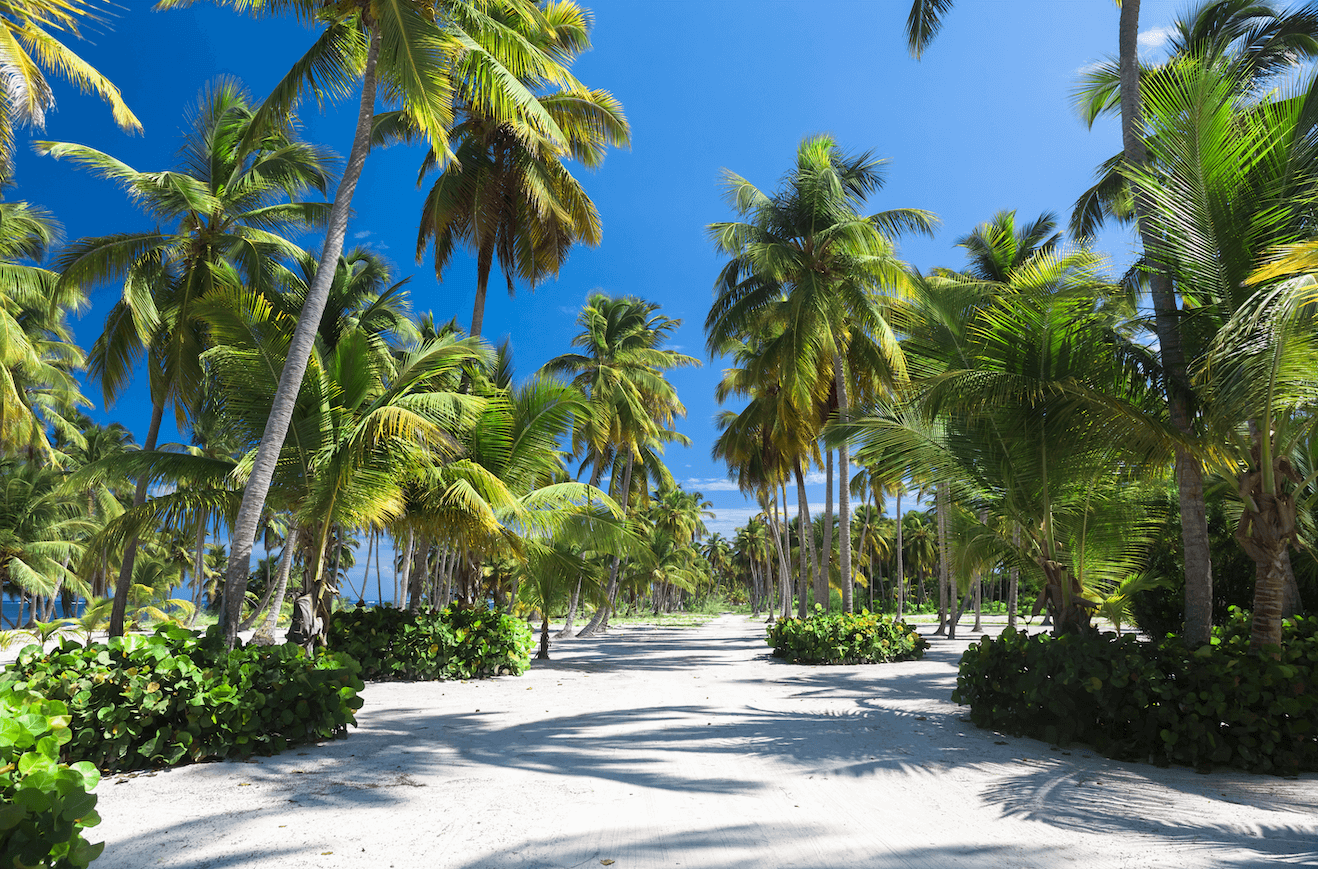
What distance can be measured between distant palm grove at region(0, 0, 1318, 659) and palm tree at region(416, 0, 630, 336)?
0.07 m

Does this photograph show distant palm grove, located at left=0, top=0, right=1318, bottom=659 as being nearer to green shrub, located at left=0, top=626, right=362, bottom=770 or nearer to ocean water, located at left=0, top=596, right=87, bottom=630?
green shrub, located at left=0, top=626, right=362, bottom=770

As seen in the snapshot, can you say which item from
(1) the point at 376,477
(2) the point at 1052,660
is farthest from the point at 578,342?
(2) the point at 1052,660

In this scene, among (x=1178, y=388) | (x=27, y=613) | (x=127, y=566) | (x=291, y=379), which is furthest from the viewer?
(x=27, y=613)

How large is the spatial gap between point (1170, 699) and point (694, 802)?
4113 millimetres

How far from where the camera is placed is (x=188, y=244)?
39.8 feet

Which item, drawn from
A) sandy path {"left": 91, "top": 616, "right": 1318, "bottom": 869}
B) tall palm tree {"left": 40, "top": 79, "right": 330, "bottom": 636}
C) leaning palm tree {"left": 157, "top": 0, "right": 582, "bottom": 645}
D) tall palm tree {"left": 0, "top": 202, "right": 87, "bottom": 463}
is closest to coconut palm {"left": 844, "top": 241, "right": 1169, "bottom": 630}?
sandy path {"left": 91, "top": 616, "right": 1318, "bottom": 869}

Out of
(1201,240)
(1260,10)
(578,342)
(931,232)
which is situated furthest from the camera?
(578,342)

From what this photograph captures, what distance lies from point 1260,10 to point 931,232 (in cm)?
656

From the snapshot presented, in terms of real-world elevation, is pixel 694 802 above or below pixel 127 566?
below

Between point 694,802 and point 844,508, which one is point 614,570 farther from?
point 694,802

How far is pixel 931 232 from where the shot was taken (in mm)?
15664

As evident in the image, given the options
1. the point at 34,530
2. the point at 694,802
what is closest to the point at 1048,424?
the point at 694,802

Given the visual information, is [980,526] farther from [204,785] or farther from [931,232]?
[931,232]

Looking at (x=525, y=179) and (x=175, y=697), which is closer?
(x=175, y=697)
